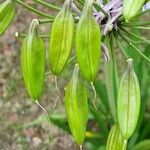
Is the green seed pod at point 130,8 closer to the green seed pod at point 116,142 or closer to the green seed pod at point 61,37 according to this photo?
the green seed pod at point 61,37

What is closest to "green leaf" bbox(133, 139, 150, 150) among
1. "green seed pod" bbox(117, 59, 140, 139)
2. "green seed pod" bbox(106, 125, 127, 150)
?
"green seed pod" bbox(106, 125, 127, 150)

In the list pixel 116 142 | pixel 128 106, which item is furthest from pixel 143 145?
pixel 128 106

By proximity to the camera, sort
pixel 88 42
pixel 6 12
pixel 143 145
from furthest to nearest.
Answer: pixel 143 145
pixel 6 12
pixel 88 42

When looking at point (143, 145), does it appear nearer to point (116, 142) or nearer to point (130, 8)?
point (116, 142)

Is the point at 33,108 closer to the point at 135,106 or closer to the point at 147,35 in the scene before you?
the point at 147,35

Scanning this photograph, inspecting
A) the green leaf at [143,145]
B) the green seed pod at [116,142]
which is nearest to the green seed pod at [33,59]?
the green seed pod at [116,142]

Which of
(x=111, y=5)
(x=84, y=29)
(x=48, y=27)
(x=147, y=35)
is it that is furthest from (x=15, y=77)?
(x=84, y=29)
